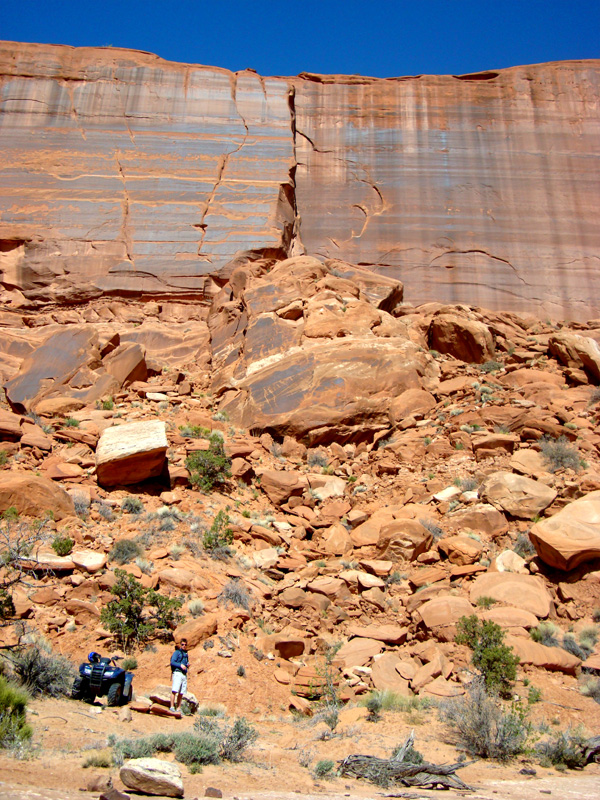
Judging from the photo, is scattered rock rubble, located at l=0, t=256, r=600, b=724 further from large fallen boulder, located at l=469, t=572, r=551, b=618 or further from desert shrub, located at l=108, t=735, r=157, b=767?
desert shrub, located at l=108, t=735, r=157, b=767

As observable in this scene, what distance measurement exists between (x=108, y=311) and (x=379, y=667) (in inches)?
557

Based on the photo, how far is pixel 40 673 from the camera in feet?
19.7

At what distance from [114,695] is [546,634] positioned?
5277mm

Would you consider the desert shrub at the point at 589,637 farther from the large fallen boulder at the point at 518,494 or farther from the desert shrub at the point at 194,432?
the desert shrub at the point at 194,432

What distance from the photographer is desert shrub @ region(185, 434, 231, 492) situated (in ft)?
36.0

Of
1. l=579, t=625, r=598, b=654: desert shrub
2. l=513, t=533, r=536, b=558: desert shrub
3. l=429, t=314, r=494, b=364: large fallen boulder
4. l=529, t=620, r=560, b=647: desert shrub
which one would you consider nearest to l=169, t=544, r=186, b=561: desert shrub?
l=529, t=620, r=560, b=647: desert shrub

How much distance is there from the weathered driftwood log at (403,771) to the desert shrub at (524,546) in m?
4.53

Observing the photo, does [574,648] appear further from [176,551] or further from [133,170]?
[133,170]

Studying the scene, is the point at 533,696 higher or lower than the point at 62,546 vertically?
lower

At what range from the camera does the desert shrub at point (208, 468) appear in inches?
432

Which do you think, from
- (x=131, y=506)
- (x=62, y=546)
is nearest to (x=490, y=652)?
(x=62, y=546)

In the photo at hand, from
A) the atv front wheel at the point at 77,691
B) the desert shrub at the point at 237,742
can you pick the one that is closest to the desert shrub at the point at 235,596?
the atv front wheel at the point at 77,691

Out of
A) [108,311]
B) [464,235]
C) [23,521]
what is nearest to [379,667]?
[23,521]

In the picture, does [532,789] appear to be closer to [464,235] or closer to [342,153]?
[464,235]
